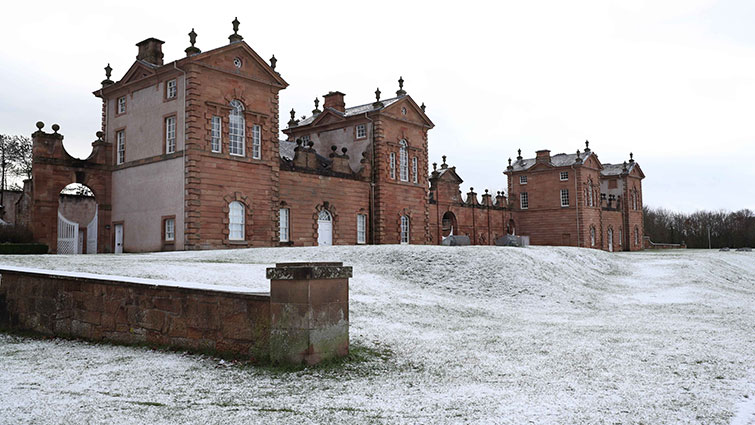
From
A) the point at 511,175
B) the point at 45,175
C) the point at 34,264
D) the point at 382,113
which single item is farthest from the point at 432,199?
the point at 34,264

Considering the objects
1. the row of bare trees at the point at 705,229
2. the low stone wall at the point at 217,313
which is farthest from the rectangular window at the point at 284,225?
the row of bare trees at the point at 705,229

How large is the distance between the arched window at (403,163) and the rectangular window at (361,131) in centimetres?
257

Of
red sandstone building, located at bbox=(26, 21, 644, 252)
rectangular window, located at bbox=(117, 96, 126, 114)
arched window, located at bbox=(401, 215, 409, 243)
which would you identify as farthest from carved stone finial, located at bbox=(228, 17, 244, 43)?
arched window, located at bbox=(401, 215, 409, 243)

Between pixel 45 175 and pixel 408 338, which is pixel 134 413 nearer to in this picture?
pixel 408 338

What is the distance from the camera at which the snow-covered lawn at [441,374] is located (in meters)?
5.81

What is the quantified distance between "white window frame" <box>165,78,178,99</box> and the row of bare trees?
233 feet

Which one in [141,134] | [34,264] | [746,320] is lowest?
[746,320]

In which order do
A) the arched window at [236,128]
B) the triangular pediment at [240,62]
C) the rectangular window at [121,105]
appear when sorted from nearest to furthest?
1. the triangular pediment at [240,62]
2. the arched window at [236,128]
3. the rectangular window at [121,105]

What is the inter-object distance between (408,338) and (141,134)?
2432cm

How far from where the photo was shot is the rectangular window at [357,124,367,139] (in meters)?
39.3

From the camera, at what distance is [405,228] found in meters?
40.2

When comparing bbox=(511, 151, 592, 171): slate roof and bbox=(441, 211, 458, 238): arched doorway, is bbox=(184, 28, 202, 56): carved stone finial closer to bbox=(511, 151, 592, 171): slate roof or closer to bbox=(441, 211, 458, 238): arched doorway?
bbox=(441, 211, 458, 238): arched doorway

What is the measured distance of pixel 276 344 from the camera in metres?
7.47

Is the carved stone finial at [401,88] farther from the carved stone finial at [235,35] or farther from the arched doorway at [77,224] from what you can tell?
the arched doorway at [77,224]
